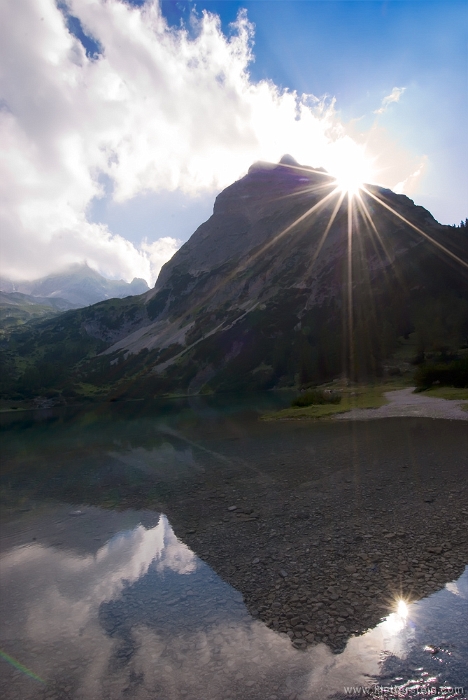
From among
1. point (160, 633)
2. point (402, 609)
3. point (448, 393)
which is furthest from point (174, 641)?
point (448, 393)

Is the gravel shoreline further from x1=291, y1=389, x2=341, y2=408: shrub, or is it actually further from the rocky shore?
the rocky shore

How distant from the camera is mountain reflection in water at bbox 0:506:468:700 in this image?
277 inches

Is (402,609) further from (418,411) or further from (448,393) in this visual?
(448,393)

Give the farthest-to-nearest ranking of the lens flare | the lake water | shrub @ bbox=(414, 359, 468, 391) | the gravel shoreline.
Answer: shrub @ bbox=(414, 359, 468, 391), the gravel shoreline, the lens flare, the lake water

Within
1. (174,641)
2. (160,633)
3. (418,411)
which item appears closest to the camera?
(174,641)

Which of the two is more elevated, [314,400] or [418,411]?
Answer: [418,411]

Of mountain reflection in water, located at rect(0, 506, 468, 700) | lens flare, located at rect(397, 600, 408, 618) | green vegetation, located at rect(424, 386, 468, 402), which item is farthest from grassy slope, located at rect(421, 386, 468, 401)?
mountain reflection in water, located at rect(0, 506, 468, 700)

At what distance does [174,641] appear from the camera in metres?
8.54

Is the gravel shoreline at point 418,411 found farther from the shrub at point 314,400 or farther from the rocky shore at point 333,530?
the rocky shore at point 333,530

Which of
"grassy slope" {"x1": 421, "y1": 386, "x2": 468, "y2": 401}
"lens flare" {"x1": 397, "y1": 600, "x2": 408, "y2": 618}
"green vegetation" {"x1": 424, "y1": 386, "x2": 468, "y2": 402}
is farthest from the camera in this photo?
"grassy slope" {"x1": 421, "y1": 386, "x2": 468, "y2": 401}

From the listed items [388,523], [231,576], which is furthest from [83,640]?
[388,523]

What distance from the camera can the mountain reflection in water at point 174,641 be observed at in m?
7.02

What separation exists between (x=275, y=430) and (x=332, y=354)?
107408 millimetres

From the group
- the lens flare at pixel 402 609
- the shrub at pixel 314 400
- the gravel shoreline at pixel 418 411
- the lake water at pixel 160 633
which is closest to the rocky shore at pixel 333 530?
the lens flare at pixel 402 609
